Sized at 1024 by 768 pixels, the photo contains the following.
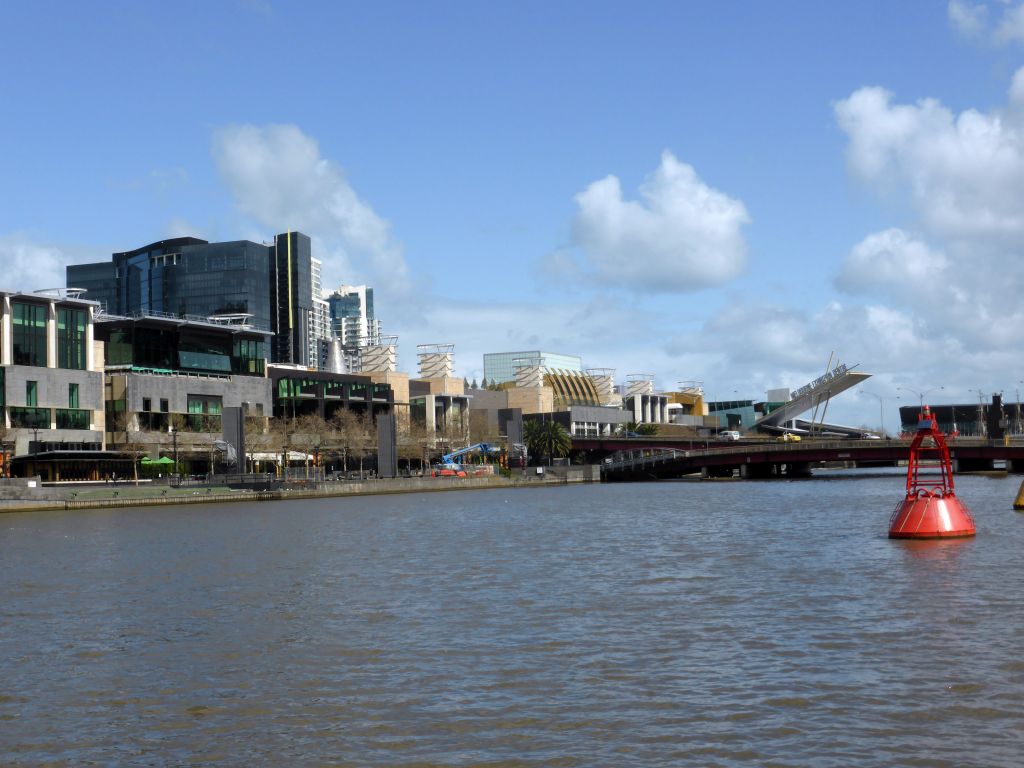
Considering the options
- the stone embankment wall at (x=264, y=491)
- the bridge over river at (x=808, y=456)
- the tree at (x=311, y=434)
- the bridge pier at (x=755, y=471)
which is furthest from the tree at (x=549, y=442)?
the tree at (x=311, y=434)

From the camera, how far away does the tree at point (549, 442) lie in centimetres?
18438

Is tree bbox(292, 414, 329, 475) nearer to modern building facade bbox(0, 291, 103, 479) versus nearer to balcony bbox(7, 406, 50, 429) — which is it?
modern building facade bbox(0, 291, 103, 479)

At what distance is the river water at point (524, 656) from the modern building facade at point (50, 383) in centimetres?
6926

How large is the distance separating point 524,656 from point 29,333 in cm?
10420

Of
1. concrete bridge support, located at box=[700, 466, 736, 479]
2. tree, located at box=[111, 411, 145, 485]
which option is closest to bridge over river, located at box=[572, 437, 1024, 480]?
concrete bridge support, located at box=[700, 466, 736, 479]

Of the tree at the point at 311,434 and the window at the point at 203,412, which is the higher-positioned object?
the window at the point at 203,412

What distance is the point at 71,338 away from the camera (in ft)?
389

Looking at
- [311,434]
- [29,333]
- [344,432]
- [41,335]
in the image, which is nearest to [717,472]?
[344,432]

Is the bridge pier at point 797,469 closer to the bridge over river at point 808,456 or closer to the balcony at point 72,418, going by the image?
the bridge over river at point 808,456

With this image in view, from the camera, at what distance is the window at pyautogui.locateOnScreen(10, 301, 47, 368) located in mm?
112438

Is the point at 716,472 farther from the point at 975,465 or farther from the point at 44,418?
the point at 44,418

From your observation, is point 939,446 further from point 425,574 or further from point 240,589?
point 240,589

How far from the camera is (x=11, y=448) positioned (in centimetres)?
10625

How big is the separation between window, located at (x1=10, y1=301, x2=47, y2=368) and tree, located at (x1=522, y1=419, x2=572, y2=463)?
8647 centimetres
